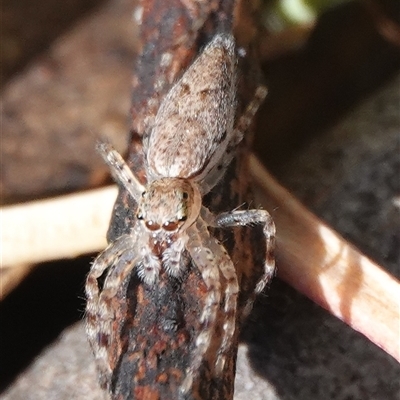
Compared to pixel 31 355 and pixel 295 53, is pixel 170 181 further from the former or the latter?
pixel 295 53

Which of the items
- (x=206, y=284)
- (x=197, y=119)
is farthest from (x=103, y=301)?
(x=197, y=119)

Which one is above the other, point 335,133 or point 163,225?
point 163,225

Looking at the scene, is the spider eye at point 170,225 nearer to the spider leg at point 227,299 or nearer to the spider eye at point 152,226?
the spider eye at point 152,226

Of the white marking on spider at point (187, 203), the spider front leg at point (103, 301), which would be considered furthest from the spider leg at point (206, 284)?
the spider front leg at point (103, 301)

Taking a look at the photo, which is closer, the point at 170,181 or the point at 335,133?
the point at 170,181

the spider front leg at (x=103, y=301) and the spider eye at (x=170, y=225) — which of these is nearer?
the spider front leg at (x=103, y=301)

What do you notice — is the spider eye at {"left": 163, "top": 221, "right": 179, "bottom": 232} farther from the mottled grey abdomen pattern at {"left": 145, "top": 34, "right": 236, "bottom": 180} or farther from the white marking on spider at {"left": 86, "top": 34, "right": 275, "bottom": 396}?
the mottled grey abdomen pattern at {"left": 145, "top": 34, "right": 236, "bottom": 180}

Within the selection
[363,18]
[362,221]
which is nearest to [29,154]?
[362,221]

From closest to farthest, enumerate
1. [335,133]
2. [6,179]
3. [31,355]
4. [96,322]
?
[96,322], [31,355], [335,133], [6,179]
